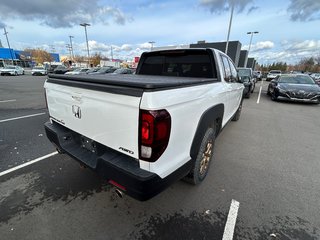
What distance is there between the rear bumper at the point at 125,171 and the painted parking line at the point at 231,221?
2.67 ft

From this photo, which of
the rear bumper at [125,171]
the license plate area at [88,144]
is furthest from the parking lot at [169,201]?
the license plate area at [88,144]

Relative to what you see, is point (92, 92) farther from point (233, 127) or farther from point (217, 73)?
point (233, 127)

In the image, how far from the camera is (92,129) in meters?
2.00

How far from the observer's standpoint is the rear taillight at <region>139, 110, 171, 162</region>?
1.50 m

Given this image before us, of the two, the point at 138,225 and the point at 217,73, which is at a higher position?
the point at 217,73

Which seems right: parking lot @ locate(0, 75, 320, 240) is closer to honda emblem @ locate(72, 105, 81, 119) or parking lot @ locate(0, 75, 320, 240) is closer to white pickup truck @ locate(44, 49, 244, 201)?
white pickup truck @ locate(44, 49, 244, 201)

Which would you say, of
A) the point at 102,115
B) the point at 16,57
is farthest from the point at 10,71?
the point at 16,57

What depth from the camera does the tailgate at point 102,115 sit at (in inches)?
62.9

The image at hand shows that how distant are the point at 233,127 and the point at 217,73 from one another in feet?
9.95

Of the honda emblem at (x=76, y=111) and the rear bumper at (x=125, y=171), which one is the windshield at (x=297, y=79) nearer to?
the rear bumper at (x=125, y=171)

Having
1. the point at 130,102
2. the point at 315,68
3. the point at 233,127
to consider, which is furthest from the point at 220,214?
the point at 315,68

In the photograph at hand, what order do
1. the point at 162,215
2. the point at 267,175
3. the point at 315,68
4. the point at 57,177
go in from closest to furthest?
the point at 162,215 → the point at 57,177 → the point at 267,175 → the point at 315,68

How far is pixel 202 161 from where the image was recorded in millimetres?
2697

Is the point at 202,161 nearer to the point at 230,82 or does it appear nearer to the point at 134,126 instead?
the point at 134,126
